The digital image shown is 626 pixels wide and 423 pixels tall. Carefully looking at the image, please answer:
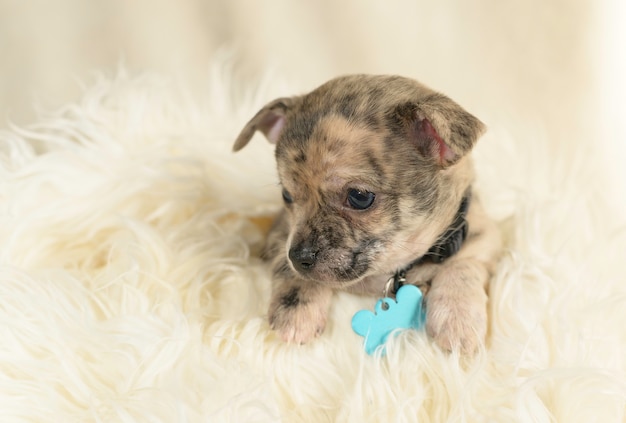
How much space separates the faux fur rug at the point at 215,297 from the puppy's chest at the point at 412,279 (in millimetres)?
36

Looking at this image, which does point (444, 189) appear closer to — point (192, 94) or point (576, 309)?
point (576, 309)

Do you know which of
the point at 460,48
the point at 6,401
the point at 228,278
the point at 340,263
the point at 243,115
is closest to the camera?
the point at 6,401

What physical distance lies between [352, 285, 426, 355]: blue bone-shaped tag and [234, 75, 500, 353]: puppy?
0.17 ft

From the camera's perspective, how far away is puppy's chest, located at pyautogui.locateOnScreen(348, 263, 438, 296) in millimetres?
1855

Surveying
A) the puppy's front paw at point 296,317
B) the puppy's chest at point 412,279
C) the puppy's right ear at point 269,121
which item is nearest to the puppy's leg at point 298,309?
the puppy's front paw at point 296,317

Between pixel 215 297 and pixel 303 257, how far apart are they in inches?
16.8

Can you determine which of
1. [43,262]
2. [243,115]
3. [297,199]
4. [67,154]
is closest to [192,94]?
[243,115]

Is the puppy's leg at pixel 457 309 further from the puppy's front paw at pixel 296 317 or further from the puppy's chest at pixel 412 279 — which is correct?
the puppy's front paw at pixel 296 317

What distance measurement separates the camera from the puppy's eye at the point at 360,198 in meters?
1.67

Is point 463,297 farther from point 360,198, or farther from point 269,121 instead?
point 269,121

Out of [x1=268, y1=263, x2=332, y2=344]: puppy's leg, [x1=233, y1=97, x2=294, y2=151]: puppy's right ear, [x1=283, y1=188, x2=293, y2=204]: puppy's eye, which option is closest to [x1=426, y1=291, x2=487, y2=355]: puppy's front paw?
[x1=268, y1=263, x2=332, y2=344]: puppy's leg

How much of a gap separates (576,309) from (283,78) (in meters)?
1.58

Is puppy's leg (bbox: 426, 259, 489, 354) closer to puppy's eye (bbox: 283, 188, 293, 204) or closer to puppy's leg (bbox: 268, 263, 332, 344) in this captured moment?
puppy's leg (bbox: 268, 263, 332, 344)

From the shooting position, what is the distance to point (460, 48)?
3455mm
